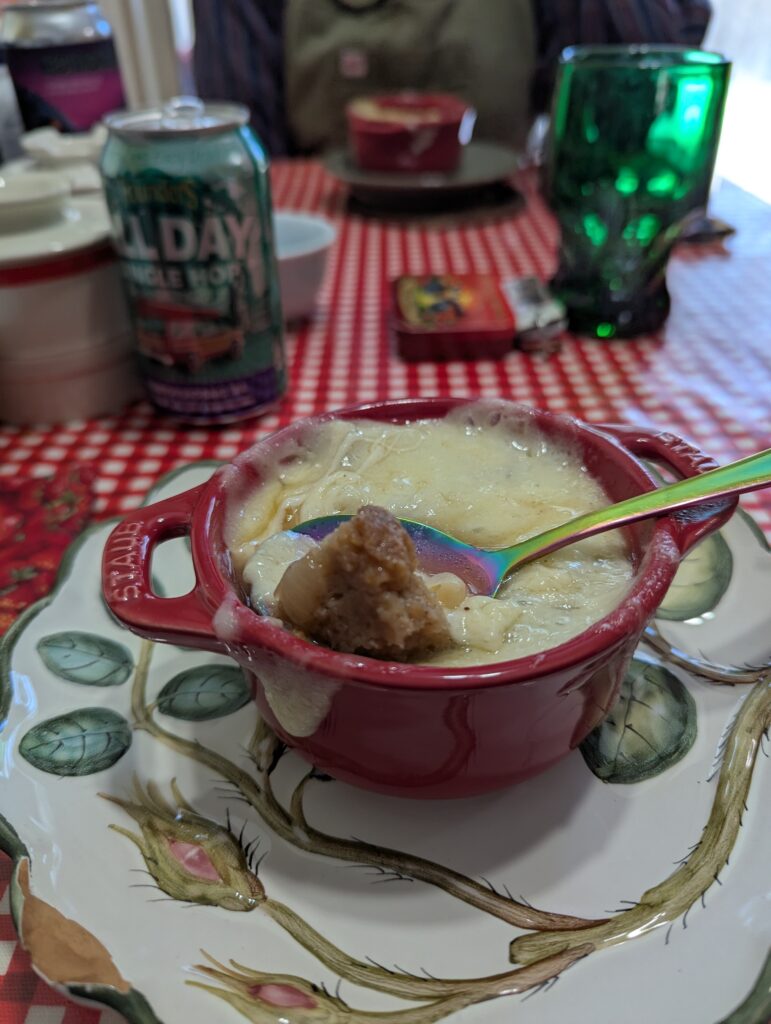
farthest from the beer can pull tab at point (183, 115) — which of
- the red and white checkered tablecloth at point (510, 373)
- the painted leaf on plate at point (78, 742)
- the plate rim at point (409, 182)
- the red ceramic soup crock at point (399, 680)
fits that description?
the plate rim at point (409, 182)

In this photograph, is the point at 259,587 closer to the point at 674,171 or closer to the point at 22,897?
the point at 22,897

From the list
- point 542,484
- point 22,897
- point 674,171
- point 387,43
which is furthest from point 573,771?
point 387,43

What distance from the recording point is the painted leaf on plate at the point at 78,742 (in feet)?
1.59

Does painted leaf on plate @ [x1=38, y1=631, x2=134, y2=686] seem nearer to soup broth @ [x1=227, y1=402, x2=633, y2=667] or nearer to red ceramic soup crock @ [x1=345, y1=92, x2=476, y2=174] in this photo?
soup broth @ [x1=227, y1=402, x2=633, y2=667]

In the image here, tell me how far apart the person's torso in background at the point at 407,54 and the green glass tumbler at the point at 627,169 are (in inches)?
48.2

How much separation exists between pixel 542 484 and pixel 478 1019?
357 mm

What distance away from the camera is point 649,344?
1.15 metres

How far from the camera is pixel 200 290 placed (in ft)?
2.76

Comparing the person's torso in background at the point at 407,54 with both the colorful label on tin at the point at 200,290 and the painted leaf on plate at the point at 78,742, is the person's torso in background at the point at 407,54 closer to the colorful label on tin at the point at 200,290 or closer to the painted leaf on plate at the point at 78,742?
the colorful label on tin at the point at 200,290

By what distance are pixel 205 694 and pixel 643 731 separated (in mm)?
299

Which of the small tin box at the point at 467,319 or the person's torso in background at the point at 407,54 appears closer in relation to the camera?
the small tin box at the point at 467,319

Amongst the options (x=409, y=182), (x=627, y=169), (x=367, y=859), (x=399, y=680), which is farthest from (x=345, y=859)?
(x=409, y=182)

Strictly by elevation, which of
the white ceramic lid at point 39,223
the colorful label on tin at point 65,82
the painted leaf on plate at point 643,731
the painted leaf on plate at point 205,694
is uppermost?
the colorful label on tin at point 65,82

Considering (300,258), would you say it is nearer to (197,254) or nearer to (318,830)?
(197,254)
